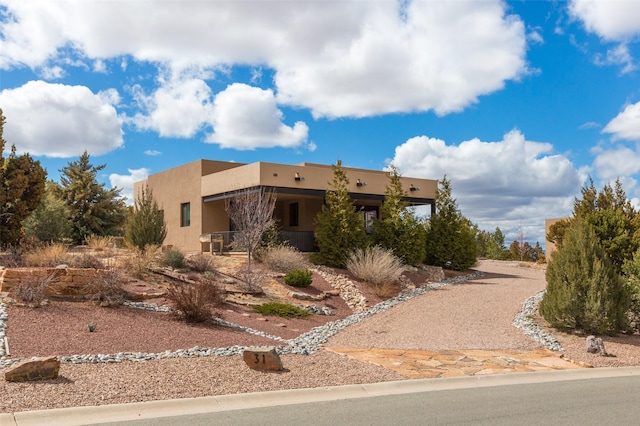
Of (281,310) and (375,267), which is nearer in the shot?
(281,310)

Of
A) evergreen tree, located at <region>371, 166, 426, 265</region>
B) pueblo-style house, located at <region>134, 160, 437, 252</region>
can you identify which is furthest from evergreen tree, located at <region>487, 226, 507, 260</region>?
evergreen tree, located at <region>371, 166, 426, 265</region>

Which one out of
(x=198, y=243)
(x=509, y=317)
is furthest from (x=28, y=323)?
(x=198, y=243)

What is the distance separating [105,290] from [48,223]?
57.7 feet

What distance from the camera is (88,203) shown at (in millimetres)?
32156

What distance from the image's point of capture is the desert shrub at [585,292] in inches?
488

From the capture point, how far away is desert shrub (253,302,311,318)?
561 inches

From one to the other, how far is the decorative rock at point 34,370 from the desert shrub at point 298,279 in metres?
10.6

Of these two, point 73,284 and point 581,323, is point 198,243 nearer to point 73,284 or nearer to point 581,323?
point 73,284

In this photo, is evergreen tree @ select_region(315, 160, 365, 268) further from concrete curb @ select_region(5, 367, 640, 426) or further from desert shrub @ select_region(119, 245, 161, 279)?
concrete curb @ select_region(5, 367, 640, 426)

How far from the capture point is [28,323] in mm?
9852

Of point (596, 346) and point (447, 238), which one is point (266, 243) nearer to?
point (447, 238)

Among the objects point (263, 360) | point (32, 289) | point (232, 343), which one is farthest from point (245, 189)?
point (263, 360)

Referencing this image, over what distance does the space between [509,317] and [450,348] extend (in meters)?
4.23

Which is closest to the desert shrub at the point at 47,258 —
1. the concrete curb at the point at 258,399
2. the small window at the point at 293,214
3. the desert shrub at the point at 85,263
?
the desert shrub at the point at 85,263
